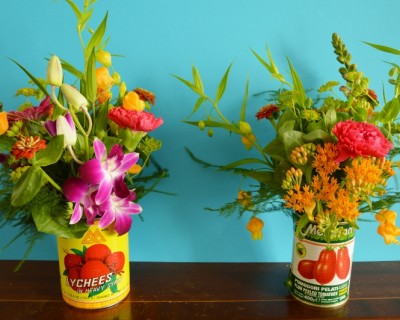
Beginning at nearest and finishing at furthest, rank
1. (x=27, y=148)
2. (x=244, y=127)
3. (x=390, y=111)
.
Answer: (x=27, y=148), (x=390, y=111), (x=244, y=127)

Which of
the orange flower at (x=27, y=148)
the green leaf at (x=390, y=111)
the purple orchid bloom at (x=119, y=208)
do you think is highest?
the green leaf at (x=390, y=111)

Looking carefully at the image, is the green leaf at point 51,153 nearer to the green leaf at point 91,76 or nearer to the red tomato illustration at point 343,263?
the green leaf at point 91,76

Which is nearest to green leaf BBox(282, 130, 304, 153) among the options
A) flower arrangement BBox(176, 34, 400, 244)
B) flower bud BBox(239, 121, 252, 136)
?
flower arrangement BBox(176, 34, 400, 244)

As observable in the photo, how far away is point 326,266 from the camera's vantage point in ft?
2.39

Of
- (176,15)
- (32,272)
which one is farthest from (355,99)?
(32,272)

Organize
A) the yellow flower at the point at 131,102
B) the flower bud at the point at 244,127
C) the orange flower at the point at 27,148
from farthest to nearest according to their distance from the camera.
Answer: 1. the flower bud at the point at 244,127
2. the yellow flower at the point at 131,102
3. the orange flower at the point at 27,148

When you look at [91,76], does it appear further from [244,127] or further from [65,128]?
[244,127]

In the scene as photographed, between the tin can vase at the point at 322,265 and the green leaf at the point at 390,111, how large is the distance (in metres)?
0.19

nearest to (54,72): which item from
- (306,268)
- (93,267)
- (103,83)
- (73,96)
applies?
(73,96)

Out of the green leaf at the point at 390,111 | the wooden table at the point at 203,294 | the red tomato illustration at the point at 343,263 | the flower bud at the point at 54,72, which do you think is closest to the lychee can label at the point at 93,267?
the wooden table at the point at 203,294

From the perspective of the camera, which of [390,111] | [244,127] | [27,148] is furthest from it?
[244,127]

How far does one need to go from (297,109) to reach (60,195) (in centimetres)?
43

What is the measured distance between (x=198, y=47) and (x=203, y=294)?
51 centimetres

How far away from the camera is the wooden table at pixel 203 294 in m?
0.75
